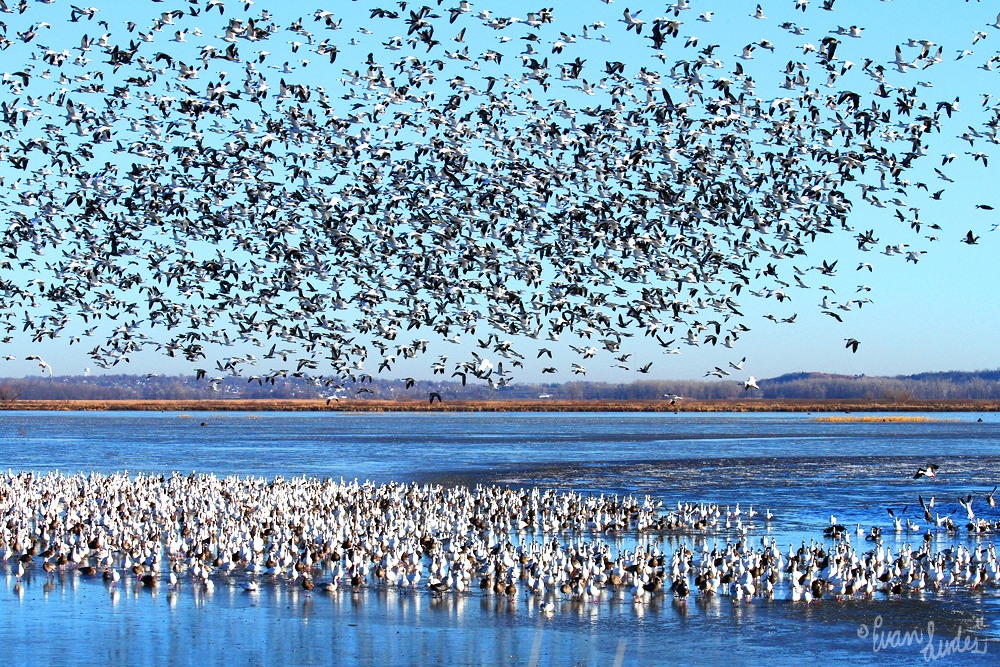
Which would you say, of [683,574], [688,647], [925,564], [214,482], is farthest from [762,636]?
[214,482]

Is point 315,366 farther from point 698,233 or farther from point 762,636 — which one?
point 762,636

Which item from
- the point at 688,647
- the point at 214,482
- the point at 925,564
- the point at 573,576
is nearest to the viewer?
the point at 688,647

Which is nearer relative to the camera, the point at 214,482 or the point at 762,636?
the point at 762,636

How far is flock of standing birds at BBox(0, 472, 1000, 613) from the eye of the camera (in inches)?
609

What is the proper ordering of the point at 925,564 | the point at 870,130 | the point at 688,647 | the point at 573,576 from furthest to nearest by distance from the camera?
the point at 870,130
the point at 925,564
the point at 573,576
the point at 688,647

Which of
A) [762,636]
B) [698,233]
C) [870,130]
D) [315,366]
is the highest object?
[870,130]

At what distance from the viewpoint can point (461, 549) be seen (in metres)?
17.2

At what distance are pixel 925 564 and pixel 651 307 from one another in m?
9.54

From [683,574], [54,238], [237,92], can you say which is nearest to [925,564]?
[683,574]

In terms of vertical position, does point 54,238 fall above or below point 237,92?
below

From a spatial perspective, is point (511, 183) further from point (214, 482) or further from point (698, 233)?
point (214, 482)

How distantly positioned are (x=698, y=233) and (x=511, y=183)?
4425mm

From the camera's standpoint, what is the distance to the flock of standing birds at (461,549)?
1548 cm

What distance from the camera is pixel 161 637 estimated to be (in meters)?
12.9
